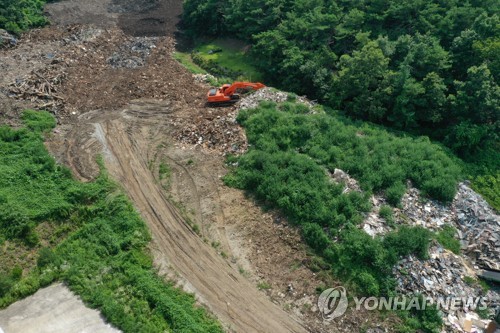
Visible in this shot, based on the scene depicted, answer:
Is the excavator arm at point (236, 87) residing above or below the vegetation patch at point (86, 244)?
above

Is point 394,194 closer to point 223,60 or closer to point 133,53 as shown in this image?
point 223,60

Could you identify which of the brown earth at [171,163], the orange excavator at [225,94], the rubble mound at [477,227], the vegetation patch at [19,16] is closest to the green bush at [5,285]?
the brown earth at [171,163]

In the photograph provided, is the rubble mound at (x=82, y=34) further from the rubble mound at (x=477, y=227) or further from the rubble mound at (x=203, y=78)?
the rubble mound at (x=477, y=227)

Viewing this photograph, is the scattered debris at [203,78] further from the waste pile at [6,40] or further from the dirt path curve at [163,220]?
the waste pile at [6,40]

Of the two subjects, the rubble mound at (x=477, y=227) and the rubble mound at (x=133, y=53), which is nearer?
the rubble mound at (x=477, y=227)

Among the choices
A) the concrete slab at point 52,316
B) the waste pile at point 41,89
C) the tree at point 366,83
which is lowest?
the concrete slab at point 52,316

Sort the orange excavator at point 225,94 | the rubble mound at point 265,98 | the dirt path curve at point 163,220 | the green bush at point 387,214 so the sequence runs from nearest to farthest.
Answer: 1. the dirt path curve at point 163,220
2. the green bush at point 387,214
3. the rubble mound at point 265,98
4. the orange excavator at point 225,94

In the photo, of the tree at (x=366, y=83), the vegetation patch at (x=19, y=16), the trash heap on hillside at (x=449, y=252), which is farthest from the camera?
the vegetation patch at (x=19, y=16)
